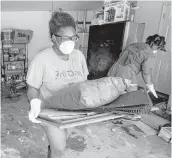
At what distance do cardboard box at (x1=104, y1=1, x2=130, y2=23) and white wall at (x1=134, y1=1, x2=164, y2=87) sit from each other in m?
0.53

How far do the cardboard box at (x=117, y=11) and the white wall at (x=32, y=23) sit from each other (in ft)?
6.87

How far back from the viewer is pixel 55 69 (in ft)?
3.76

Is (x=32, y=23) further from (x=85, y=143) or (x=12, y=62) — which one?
(x=85, y=143)

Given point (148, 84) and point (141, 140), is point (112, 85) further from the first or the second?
point (148, 84)

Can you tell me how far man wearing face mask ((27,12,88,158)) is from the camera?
1081 millimetres

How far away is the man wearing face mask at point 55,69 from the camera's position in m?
1.08

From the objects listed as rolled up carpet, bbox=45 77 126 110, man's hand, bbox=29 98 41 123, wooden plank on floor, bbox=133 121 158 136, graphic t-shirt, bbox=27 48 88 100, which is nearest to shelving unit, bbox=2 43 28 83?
wooden plank on floor, bbox=133 121 158 136

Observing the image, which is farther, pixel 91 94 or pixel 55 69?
pixel 55 69

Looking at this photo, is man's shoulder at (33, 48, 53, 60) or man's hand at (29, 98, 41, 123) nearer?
man's hand at (29, 98, 41, 123)

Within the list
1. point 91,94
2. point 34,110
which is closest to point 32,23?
point 34,110

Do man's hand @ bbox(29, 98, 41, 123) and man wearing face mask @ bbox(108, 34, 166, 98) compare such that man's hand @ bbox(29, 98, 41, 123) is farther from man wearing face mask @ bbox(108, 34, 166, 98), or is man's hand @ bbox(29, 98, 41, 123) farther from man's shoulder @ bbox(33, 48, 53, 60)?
man wearing face mask @ bbox(108, 34, 166, 98)

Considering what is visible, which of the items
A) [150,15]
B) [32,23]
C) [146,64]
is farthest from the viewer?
[32,23]

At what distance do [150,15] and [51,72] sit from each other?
9.84 ft

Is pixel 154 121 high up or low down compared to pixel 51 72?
down
